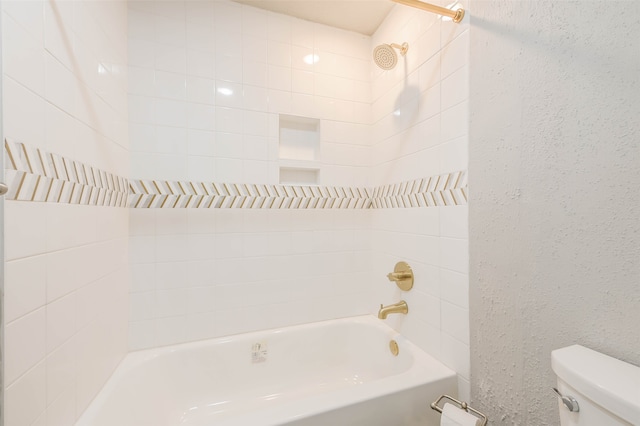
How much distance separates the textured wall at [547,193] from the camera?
2.09ft

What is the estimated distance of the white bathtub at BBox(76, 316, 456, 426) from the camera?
0.95 meters

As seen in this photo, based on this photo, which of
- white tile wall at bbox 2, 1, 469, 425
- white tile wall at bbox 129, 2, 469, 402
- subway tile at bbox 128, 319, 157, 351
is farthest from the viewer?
subway tile at bbox 128, 319, 157, 351

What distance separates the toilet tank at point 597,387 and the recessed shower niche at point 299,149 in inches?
54.5

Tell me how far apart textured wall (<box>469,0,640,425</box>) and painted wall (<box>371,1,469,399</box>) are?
69 millimetres

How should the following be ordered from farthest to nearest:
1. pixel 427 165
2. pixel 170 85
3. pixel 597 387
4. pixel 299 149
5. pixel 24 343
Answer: pixel 299 149 → pixel 170 85 → pixel 427 165 → pixel 24 343 → pixel 597 387

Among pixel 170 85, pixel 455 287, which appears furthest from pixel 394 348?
pixel 170 85

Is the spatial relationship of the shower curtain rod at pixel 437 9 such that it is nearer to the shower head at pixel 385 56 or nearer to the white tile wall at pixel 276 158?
the white tile wall at pixel 276 158

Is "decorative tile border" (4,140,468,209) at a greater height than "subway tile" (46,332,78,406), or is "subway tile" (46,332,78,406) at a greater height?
"decorative tile border" (4,140,468,209)

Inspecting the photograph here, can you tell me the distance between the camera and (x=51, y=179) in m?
0.78

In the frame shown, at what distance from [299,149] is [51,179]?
1219mm

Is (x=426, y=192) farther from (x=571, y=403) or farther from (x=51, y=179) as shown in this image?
(x=51, y=179)

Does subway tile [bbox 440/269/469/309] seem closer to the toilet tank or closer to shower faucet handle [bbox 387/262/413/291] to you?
shower faucet handle [bbox 387/262/413/291]

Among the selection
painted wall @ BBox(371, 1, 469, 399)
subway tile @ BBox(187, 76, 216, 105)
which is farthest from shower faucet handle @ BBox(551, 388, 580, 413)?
subway tile @ BBox(187, 76, 216, 105)

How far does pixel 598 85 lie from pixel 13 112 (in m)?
1.50
